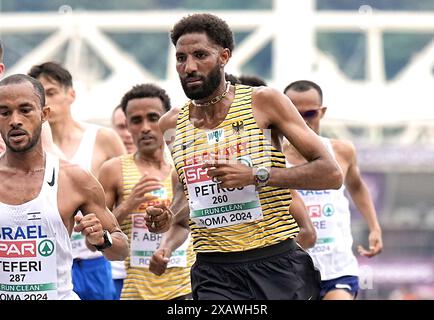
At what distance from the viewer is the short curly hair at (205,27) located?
6988 millimetres

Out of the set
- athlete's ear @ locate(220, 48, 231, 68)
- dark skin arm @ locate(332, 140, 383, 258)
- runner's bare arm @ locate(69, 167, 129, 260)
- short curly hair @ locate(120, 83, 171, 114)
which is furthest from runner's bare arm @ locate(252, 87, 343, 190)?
dark skin arm @ locate(332, 140, 383, 258)

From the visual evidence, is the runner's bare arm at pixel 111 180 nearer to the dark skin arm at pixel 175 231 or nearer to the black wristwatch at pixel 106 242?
the dark skin arm at pixel 175 231

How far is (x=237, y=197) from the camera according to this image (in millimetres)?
6820

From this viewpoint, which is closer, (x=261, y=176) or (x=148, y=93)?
(x=261, y=176)

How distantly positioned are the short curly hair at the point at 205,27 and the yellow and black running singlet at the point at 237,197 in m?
0.33

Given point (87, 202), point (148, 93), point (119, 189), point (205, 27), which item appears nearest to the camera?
point (87, 202)

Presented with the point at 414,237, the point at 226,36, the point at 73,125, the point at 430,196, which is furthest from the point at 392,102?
the point at 226,36

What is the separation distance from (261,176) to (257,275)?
21.5 inches

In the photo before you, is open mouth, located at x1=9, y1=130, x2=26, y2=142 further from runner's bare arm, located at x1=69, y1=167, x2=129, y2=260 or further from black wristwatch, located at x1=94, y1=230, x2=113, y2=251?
black wristwatch, located at x1=94, y1=230, x2=113, y2=251

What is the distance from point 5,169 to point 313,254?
11.2 ft

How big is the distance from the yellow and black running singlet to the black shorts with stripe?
0.05m

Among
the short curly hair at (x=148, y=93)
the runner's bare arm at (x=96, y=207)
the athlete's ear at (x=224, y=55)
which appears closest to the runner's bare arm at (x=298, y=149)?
the athlete's ear at (x=224, y=55)

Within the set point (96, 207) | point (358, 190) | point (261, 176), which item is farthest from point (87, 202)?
point (358, 190)

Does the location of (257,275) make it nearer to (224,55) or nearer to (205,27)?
(224,55)
